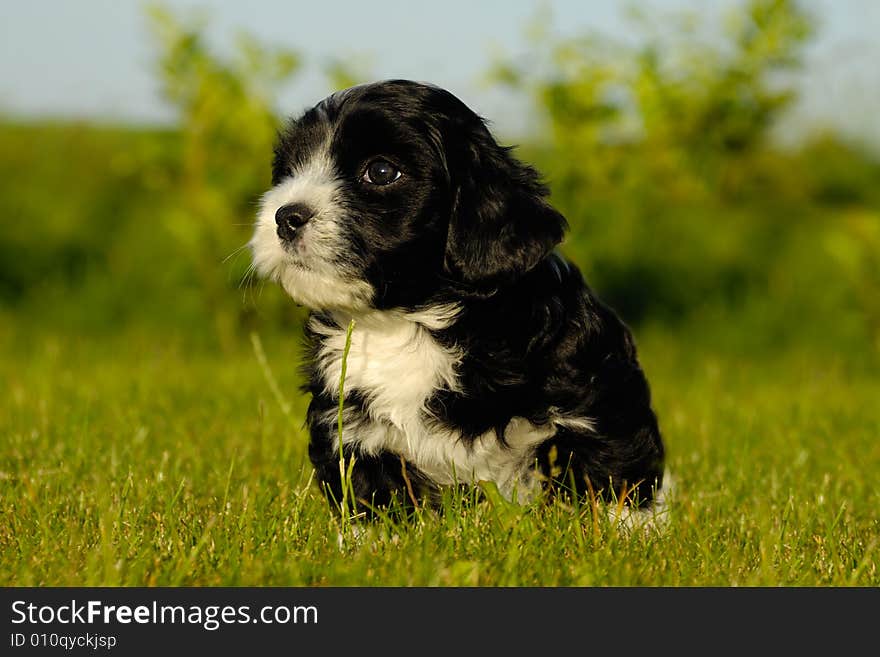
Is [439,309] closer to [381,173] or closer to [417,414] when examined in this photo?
[417,414]

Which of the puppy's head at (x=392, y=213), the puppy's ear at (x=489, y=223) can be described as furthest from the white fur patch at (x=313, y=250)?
the puppy's ear at (x=489, y=223)

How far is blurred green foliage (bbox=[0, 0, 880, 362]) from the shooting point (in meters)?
8.05

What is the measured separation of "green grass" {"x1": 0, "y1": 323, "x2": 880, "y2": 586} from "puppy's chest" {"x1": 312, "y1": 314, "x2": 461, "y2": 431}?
0.36m

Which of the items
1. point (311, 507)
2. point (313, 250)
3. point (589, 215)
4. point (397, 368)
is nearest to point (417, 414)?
point (397, 368)

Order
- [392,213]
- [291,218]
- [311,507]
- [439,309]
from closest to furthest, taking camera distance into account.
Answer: [291,218] → [392,213] → [439,309] → [311,507]

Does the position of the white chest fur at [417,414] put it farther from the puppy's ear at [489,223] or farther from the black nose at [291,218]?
the black nose at [291,218]

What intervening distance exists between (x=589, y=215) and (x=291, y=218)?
205 inches

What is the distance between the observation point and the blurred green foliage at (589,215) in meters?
8.05

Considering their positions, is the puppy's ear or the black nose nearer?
the black nose

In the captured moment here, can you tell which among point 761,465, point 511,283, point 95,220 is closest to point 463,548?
point 511,283

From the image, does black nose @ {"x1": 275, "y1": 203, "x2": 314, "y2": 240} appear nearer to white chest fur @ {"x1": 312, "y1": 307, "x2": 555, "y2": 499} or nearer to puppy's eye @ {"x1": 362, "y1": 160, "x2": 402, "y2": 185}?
puppy's eye @ {"x1": 362, "y1": 160, "x2": 402, "y2": 185}

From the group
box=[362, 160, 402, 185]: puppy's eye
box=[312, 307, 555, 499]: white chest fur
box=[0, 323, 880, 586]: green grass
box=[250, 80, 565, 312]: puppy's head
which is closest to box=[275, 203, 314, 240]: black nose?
box=[250, 80, 565, 312]: puppy's head

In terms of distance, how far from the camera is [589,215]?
8086 mm
